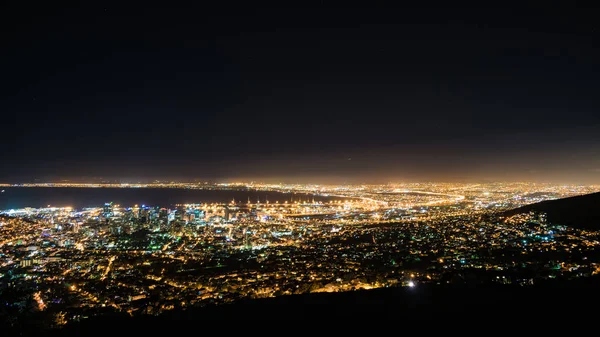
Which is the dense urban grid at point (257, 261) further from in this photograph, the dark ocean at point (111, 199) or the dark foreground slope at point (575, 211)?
the dark ocean at point (111, 199)

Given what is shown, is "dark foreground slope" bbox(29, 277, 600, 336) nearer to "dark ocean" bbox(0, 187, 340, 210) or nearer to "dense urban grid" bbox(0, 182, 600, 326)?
"dense urban grid" bbox(0, 182, 600, 326)

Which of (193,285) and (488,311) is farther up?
(488,311)

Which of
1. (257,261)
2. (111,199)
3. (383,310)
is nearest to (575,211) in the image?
(383,310)

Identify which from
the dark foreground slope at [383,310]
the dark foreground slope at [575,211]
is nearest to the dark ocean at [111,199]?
the dark foreground slope at [575,211]

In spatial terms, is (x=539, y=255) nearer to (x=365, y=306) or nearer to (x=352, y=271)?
(x=352, y=271)

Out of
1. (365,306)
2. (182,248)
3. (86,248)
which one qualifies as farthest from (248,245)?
(365,306)
